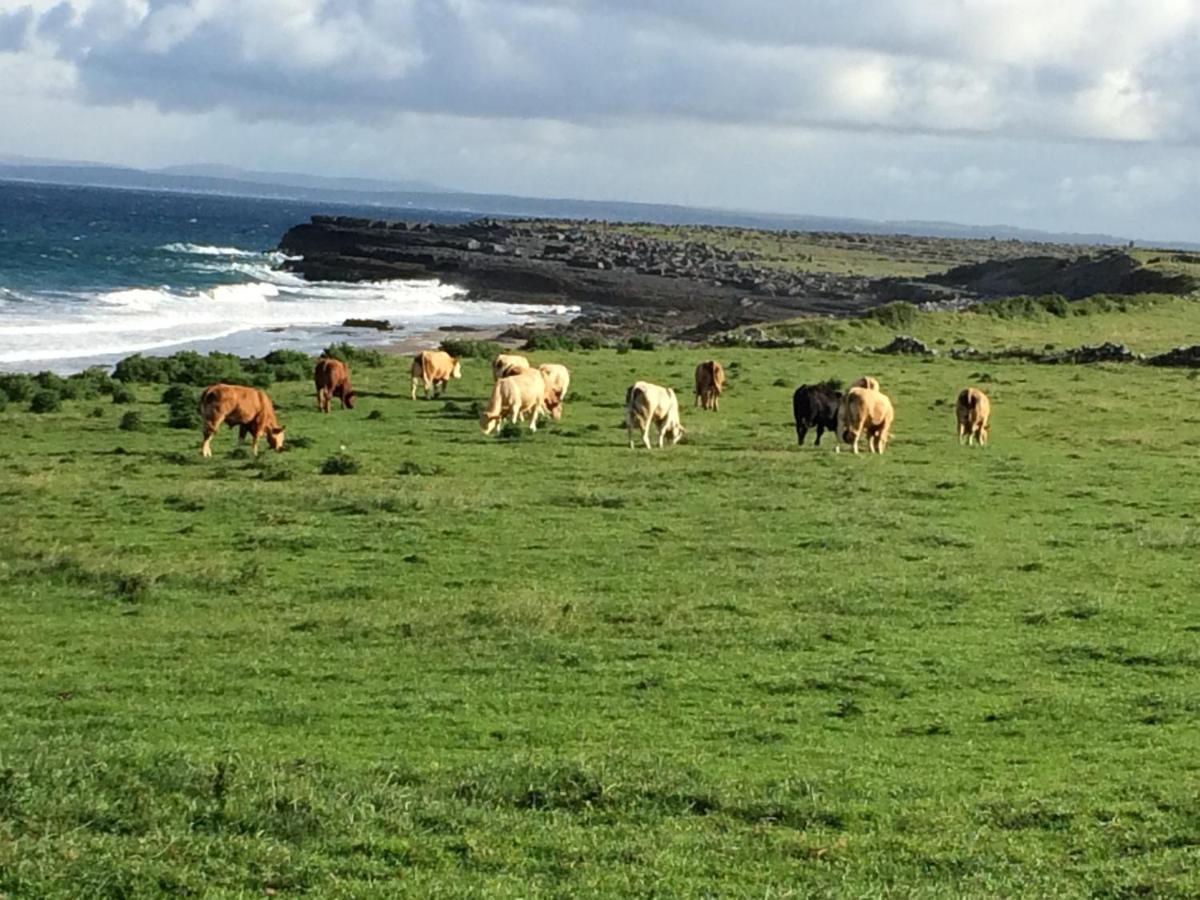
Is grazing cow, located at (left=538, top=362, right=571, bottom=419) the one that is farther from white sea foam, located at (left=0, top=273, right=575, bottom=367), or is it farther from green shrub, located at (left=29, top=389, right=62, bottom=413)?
white sea foam, located at (left=0, top=273, right=575, bottom=367)

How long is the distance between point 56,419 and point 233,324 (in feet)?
132

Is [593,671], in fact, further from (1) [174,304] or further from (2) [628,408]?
(1) [174,304]

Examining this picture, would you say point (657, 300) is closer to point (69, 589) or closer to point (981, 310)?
→ point (981, 310)

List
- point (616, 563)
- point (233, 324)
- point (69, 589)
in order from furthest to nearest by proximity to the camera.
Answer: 1. point (233, 324)
2. point (616, 563)
3. point (69, 589)

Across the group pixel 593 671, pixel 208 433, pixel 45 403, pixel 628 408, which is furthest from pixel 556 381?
pixel 593 671

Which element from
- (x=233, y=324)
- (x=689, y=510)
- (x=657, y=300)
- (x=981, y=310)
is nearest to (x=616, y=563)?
(x=689, y=510)

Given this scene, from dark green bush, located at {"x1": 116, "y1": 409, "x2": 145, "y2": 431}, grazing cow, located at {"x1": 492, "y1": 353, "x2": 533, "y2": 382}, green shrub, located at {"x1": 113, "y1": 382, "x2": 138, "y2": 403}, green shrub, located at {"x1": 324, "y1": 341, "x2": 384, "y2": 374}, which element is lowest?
green shrub, located at {"x1": 113, "y1": 382, "x2": 138, "y2": 403}

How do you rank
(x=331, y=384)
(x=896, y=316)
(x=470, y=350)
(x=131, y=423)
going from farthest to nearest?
(x=896, y=316), (x=470, y=350), (x=331, y=384), (x=131, y=423)

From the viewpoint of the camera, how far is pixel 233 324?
230 feet

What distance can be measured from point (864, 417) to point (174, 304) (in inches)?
2220

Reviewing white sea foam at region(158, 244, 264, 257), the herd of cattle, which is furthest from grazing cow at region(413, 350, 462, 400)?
white sea foam at region(158, 244, 264, 257)

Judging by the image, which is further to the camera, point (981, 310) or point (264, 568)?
point (981, 310)

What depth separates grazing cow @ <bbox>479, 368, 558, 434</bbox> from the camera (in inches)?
1139

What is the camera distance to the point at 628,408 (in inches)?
1088
